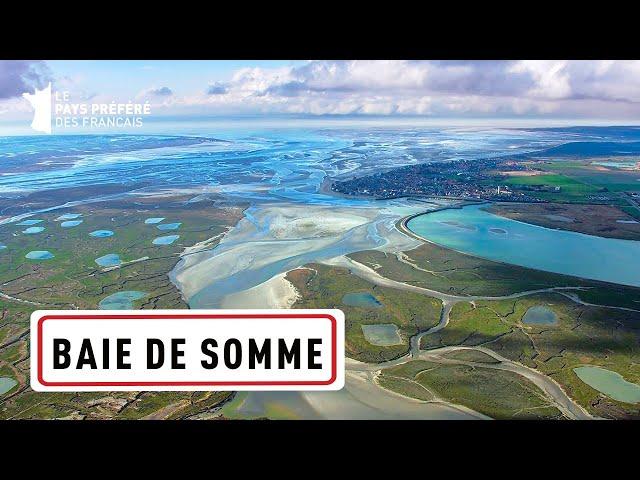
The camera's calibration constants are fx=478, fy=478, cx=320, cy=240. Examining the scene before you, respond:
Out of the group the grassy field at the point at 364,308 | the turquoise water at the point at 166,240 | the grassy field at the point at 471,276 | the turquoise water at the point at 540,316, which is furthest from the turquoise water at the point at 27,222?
the turquoise water at the point at 540,316

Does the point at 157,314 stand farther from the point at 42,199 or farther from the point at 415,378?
the point at 42,199

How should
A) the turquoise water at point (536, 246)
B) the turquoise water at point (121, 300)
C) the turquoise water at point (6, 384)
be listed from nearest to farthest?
the turquoise water at point (6, 384) → the turquoise water at point (121, 300) → the turquoise water at point (536, 246)

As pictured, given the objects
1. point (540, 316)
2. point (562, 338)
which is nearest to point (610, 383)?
point (562, 338)

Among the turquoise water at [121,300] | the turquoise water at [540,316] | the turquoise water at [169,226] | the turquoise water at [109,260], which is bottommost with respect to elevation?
the turquoise water at [121,300]

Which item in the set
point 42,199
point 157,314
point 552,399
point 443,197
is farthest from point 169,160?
point 157,314

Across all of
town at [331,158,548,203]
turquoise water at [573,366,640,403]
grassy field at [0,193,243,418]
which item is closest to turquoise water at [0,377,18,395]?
grassy field at [0,193,243,418]

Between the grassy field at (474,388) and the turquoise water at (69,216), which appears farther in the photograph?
the turquoise water at (69,216)

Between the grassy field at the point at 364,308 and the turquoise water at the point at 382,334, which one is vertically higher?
the grassy field at the point at 364,308

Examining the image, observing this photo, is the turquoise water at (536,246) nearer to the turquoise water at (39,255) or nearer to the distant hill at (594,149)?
the distant hill at (594,149)
